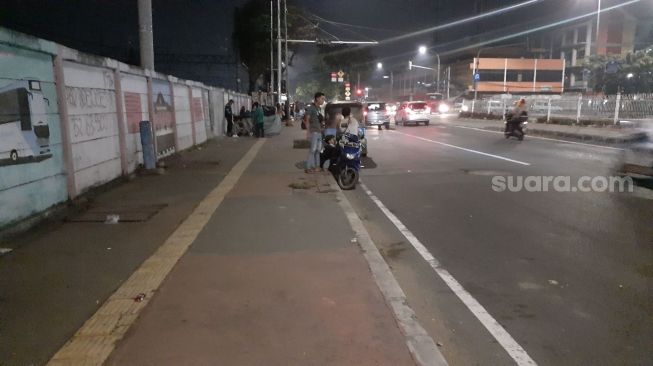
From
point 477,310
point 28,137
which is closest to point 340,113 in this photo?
point 28,137

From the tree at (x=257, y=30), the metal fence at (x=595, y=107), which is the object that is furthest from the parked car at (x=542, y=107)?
the tree at (x=257, y=30)

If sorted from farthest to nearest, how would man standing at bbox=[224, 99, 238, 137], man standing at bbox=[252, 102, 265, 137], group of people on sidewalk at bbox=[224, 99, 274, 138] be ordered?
1. man standing at bbox=[224, 99, 238, 137]
2. group of people on sidewalk at bbox=[224, 99, 274, 138]
3. man standing at bbox=[252, 102, 265, 137]

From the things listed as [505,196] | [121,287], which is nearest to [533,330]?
[121,287]

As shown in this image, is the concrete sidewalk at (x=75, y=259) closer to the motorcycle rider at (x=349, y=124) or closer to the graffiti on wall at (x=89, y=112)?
the graffiti on wall at (x=89, y=112)

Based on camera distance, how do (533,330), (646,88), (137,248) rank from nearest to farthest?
(533,330) → (137,248) → (646,88)

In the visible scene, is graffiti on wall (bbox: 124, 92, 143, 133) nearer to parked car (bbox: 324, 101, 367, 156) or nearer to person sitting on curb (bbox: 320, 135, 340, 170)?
person sitting on curb (bbox: 320, 135, 340, 170)

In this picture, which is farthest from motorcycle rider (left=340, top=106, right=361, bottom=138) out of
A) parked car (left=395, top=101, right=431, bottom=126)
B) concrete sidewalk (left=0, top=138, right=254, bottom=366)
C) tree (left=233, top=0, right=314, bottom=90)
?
tree (left=233, top=0, right=314, bottom=90)

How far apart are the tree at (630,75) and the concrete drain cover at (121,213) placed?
1863 inches

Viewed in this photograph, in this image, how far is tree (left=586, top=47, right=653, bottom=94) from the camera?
1844 inches

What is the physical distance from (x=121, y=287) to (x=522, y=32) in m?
101

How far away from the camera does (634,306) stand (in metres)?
4.66

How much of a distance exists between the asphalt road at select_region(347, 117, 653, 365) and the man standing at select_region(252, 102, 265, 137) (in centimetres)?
1367

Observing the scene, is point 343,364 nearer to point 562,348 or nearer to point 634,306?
point 562,348

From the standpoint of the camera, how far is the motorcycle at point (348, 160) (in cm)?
1056
